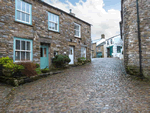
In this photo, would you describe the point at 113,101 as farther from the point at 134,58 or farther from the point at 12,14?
the point at 12,14

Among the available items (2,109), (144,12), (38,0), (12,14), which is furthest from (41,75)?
(144,12)

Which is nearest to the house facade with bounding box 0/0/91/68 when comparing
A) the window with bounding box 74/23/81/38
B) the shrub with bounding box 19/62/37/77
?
the window with bounding box 74/23/81/38

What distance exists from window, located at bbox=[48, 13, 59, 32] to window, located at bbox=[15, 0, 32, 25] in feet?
5.67

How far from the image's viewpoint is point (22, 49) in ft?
23.6

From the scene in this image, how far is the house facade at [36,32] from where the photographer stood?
258 inches

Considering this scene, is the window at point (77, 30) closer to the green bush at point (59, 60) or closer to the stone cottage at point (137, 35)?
the green bush at point (59, 60)

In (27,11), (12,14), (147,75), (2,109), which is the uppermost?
(27,11)

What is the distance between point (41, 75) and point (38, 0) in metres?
5.51

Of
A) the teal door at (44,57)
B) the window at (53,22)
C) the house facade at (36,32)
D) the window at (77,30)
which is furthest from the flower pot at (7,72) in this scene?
the window at (77,30)

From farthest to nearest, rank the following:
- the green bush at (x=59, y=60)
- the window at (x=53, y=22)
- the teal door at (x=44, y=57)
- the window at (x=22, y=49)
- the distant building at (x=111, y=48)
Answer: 1. the distant building at (x=111, y=48)
2. the window at (x=53, y=22)
3. the green bush at (x=59, y=60)
4. the teal door at (x=44, y=57)
5. the window at (x=22, y=49)

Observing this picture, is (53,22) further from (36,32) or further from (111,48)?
(111,48)

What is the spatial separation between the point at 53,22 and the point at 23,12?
8.56 feet

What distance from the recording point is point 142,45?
636 cm

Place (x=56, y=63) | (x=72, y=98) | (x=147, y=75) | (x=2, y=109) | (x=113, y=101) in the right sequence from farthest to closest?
(x=56, y=63) < (x=147, y=75) < (x=72, y=98) < (x=113, y=101) < (x=2, y=109)
